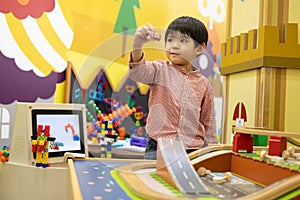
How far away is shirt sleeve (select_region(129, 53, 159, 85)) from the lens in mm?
640

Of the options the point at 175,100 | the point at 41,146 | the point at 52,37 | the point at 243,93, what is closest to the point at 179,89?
the point at 175,100

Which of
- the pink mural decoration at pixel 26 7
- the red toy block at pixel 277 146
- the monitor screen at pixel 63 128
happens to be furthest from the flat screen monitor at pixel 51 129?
the pink mural decoration at pixel 26 7

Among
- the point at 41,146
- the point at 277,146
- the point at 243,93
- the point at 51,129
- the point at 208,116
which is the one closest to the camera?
the point at 277,146

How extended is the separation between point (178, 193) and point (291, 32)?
830 millimetres

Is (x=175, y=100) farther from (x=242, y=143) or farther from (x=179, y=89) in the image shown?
(x=242, y=143)

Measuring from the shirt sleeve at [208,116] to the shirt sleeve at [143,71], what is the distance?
0.39 feet

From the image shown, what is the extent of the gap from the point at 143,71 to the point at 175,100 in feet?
0.28

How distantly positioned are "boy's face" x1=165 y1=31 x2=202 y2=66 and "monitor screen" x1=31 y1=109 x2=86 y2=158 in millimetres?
481

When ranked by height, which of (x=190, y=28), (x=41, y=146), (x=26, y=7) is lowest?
(x=41, y=146)

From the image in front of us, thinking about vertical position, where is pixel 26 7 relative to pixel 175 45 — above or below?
above

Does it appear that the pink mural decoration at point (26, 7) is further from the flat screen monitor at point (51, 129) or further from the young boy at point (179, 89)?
the young boy at point (179, 89)

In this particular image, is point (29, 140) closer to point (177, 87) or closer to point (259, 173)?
point (177, 87)

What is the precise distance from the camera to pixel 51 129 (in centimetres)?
105

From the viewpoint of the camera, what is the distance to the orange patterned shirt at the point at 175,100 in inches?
27.0
